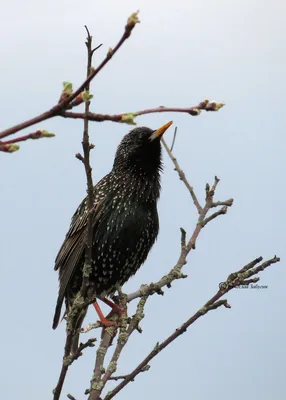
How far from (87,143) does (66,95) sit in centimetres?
135

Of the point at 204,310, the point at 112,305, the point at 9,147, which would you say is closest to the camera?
the point at 9,147

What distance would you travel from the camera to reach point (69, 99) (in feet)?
4.22

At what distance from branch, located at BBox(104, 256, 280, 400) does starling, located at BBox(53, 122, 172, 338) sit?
1.77 m

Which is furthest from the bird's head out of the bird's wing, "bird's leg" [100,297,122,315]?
"bird's leg" [100,297,122,315]

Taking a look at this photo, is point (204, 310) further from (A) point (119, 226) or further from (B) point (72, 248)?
(B) point (72, 248)

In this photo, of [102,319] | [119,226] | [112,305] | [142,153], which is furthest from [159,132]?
[102,319]

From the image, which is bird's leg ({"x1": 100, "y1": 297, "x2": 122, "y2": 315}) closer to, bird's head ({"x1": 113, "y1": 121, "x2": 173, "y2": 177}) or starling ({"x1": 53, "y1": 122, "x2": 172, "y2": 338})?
starling ({"x1": 53, "y1": 122, "x2": 172, "y2": 338})

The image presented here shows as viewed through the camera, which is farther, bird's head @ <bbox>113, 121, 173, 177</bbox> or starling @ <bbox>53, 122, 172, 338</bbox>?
bird's head @ <bbox>113, 121, 173, 177</bbox>

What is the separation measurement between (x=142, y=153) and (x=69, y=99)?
14.6 ft

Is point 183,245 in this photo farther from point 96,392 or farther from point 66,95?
point 66,95

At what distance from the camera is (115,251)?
17.4 feet

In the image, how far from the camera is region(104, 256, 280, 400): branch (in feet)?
10.7

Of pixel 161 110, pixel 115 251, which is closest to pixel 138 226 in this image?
pixel 115 251

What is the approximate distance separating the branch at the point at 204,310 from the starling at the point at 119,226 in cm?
177
